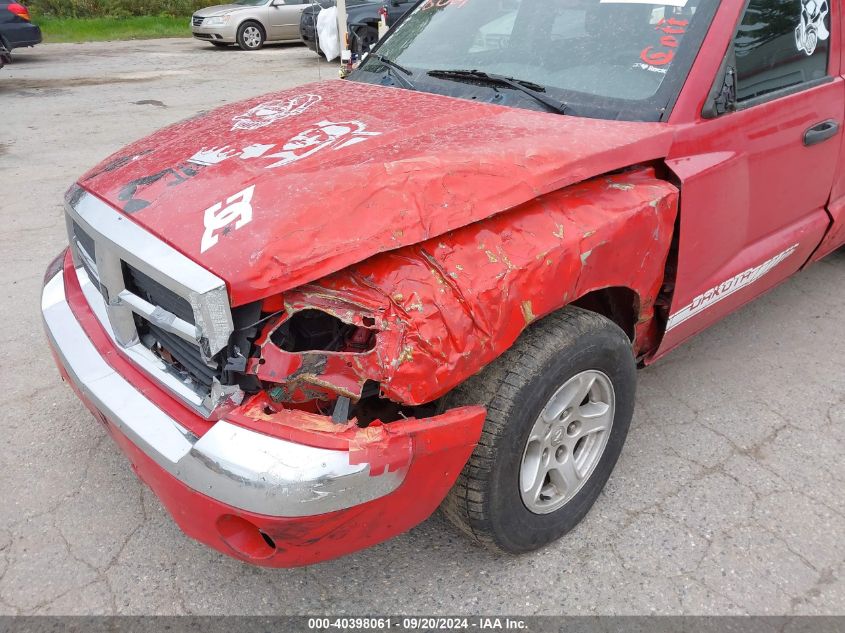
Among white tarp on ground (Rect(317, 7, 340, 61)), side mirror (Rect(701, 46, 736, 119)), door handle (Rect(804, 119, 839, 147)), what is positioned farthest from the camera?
white tarp on ground (Rect(317, 7, 340, 61))

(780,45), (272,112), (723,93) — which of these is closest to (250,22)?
(272,112)

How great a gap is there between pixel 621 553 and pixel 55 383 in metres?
2.62

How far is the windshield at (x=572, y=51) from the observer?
2.33 m

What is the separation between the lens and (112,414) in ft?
6.17

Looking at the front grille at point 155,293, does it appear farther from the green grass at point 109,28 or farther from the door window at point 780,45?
the green grass at point 109,28

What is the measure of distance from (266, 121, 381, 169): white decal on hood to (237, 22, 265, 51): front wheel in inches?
567

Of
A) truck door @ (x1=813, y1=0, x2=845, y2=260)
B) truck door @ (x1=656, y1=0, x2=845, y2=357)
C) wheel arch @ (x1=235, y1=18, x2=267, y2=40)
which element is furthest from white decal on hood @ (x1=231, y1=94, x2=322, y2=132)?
wheel arch @ (x1=235, y1=18, x2=267, y2=40)

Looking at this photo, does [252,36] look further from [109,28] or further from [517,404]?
[517,404]

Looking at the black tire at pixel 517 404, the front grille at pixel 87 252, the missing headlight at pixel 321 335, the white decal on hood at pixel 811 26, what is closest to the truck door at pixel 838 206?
the white decal on hood at pixel 811 26

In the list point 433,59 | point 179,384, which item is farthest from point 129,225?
point 433,59

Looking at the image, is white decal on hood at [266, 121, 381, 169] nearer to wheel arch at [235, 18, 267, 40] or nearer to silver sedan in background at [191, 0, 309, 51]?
silver sedan in background at [191, 0, 309, 51]

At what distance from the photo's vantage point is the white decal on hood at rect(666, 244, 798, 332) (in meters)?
2.50

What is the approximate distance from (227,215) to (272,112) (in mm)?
912

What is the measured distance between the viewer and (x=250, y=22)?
49.0ft
